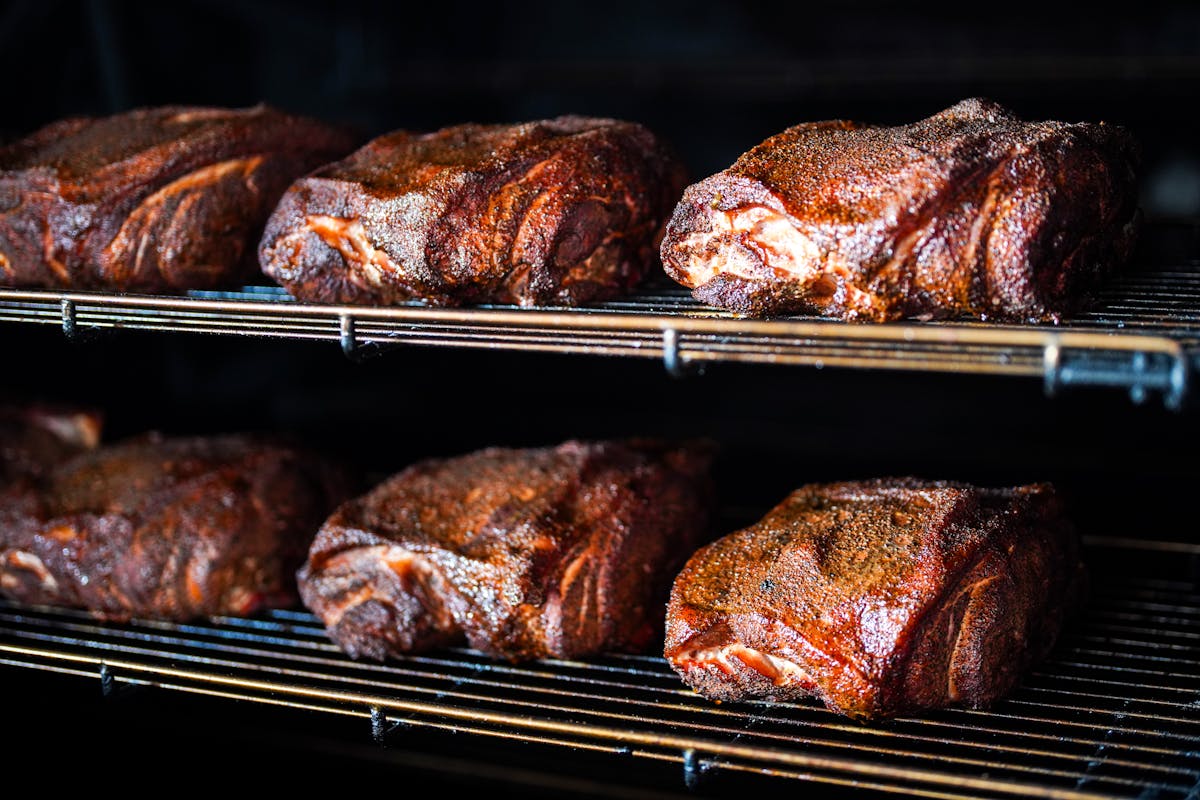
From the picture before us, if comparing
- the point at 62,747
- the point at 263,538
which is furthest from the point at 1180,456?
the point at 62,747

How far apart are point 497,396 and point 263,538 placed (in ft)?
4.50

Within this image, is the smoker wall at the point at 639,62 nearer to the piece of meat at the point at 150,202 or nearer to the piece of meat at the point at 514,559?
the piece of meat at the point at 150,202

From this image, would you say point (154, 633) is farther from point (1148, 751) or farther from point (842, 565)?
point (1148, 751)

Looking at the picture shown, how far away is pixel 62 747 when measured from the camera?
9.26ft

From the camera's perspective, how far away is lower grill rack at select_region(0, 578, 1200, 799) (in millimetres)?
2020

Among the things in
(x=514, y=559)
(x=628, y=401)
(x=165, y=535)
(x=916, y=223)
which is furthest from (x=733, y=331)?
(x=628, y=401)

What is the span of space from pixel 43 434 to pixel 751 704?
87.3 inches

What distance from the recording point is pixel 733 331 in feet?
6.22

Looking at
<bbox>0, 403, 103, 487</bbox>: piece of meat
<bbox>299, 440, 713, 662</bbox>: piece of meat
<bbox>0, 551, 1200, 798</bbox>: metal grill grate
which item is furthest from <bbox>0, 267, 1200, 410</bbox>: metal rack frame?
<bbox>0, 403, 103, 487</bbox>: piece of meat

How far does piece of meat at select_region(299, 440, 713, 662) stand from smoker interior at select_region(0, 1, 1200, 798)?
0.09 metres

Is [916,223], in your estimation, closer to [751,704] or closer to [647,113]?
[751,704]

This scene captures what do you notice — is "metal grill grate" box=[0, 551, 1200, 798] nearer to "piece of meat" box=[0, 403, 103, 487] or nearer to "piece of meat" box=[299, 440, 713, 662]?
"piece of meat" box=[299, 440, 713, 662]

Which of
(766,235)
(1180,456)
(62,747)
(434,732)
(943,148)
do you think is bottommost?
(62,747)

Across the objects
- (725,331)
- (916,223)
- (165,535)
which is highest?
(916,223)
